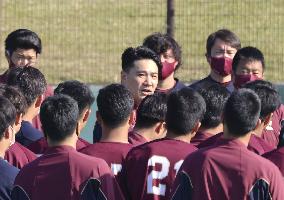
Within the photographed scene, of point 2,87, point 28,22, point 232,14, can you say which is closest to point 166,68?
point 2,87

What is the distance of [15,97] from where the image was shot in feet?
24.0

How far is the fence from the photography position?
14633mm

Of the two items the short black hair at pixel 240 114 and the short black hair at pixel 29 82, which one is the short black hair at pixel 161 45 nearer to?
the short black hair at pixel 29 82

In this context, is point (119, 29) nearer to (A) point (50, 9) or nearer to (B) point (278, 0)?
(A) point (50, 9)

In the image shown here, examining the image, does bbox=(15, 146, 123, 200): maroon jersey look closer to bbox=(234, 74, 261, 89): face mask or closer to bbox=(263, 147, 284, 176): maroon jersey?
bbox=(263, 147, 284, 176): maroon jersey

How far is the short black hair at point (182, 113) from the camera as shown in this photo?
6445 millimetres

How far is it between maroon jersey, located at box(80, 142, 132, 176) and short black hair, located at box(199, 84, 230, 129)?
0.80 metres

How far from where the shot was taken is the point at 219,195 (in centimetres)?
595

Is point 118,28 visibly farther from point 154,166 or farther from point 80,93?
point 154,166

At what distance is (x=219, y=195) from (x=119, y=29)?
998cm

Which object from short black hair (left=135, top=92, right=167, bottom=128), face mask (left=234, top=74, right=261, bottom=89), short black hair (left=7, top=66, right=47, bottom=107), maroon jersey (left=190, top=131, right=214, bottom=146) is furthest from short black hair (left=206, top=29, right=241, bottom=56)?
short black hair (left=135, top=92, right=167, bottom=128)

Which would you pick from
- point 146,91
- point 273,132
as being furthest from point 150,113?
point 273,132

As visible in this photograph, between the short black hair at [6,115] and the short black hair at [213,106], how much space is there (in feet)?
4.58

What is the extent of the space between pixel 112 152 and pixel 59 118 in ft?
1.76
